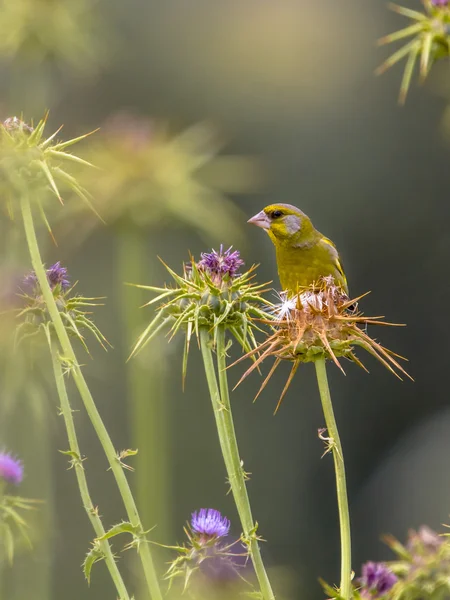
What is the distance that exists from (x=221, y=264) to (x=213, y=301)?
0.64ft

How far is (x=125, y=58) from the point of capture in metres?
17.8

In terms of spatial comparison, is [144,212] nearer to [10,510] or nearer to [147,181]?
[147,181]

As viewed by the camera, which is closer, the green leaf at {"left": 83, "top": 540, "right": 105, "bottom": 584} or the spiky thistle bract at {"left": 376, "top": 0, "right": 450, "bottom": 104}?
the green leaf at {"left": 83, "top": 540, "right": 105, "bottom": 584}

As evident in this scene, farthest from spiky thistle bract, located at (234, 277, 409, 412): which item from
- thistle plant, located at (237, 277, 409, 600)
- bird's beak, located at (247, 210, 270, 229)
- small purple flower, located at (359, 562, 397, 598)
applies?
bird's beak, located at (247, 210, 270, 229)

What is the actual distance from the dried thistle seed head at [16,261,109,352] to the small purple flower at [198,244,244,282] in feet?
1.65

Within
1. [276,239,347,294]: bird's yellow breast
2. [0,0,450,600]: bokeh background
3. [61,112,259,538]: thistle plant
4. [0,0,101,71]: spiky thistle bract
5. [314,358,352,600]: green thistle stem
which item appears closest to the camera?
Result: [314,358,352,600]: green thistle stem

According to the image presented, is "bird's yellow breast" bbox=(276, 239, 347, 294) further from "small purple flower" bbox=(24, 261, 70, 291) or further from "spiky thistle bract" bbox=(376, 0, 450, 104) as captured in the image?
"small purple flower" bbox=(24, 261, 70, 291)

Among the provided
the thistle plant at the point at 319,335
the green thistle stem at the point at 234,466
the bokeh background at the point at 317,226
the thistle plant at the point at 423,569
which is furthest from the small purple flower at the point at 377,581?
the bokeh background at the point at 317,226

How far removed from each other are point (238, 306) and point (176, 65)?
14428 mm

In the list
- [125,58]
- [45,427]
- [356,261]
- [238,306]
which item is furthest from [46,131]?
[238,306]

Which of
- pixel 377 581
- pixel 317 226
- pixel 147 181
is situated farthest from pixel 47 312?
pixel 317 226

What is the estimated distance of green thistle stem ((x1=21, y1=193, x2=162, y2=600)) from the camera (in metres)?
3.29

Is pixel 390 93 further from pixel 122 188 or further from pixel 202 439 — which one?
pixel 122 188

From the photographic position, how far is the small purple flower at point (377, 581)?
122 inches
